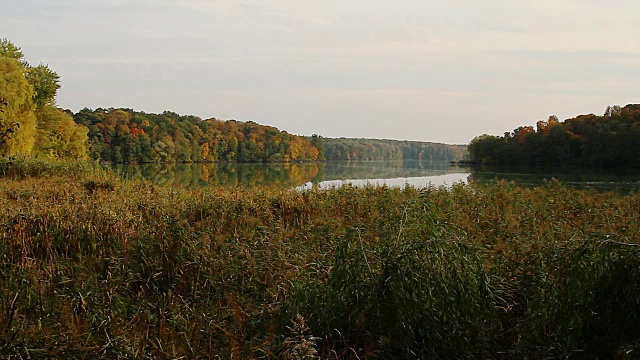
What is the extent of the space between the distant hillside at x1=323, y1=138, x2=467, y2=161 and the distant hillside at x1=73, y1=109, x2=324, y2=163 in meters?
20.5

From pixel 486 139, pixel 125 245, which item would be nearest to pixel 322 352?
pixel 125 245

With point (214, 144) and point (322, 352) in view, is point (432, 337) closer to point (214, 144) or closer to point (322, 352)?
point (322, 352)

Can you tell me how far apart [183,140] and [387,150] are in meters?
78.3

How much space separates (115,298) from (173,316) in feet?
4.28

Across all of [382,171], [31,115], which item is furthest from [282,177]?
[382,171]

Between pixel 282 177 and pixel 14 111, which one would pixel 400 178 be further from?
pixel 14 111

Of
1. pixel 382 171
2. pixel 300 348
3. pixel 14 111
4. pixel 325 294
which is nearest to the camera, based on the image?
pixel 300 348

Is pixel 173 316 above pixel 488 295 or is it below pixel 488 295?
below

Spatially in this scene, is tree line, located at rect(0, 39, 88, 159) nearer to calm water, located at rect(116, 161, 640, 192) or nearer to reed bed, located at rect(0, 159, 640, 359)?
calm water, located at rect(116, 161, 640, 192)

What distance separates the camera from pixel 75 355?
354cm

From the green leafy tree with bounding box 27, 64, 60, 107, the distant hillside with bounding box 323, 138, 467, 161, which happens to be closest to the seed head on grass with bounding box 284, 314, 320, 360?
the green leafy tree with bounding box 27, 64, 60, 107

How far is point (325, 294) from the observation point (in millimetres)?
4230

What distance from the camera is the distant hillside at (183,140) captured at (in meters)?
73.5

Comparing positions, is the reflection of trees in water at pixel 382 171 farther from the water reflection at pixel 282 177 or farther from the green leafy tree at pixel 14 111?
the green leafy tree at pixel 14 111
